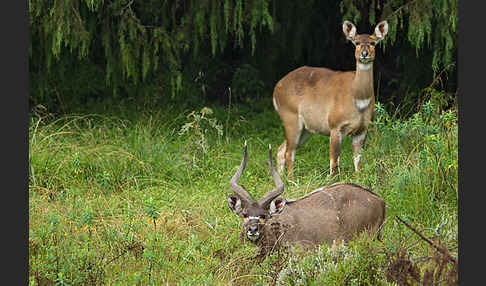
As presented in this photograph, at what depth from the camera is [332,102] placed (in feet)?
29.1

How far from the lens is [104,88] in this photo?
37.7 ft

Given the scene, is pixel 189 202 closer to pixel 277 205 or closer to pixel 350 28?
pixel 277 205

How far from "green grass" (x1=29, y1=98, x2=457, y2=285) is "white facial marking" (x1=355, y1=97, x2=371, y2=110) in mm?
266

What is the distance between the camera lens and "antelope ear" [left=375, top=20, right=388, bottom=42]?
8.51 metres

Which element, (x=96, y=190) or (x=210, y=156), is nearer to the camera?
(x=96, y=190)

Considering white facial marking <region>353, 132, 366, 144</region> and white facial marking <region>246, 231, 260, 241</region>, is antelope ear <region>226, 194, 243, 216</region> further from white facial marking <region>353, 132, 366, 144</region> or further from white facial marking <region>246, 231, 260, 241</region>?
white facial marking <region>353, 132, 366, 144</region>

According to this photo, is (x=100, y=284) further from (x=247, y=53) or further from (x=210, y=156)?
(x=247, y=53)

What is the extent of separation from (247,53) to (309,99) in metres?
3.67

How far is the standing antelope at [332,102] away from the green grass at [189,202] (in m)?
0.21

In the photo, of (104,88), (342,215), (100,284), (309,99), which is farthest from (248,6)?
(100,284)

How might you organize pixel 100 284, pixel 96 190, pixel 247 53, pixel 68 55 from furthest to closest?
pixel 247 53 → pixel 68 55 → pixel 96 190 → pixel 100 284

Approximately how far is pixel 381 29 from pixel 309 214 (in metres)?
3.21

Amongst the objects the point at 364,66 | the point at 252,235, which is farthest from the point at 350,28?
the point at 252,235

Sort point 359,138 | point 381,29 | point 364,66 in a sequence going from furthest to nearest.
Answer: point 359,138, point 381,29, point 364,66
